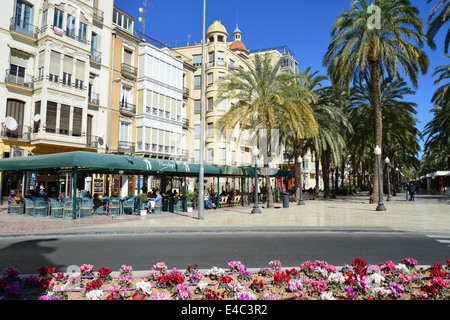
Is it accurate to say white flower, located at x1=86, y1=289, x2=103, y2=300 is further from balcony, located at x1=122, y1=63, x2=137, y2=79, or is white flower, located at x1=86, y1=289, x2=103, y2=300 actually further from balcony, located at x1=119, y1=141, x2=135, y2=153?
balcony, located at x1=122, y1=63, x2=137, y2=79

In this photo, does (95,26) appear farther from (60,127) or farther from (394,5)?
(394,5)

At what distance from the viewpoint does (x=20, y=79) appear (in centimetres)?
2359

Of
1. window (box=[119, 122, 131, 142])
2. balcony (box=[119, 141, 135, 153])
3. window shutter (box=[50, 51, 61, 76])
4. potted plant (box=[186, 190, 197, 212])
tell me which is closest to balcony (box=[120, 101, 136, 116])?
window (box=[119, 122, 131, 142])

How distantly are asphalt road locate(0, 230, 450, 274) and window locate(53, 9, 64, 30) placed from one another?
67.4ft

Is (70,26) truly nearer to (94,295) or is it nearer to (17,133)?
(17,133)

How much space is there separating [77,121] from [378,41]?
23.7 m

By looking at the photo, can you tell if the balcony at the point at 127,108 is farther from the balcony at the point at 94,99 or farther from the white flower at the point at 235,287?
the white flower at the point at 235,287

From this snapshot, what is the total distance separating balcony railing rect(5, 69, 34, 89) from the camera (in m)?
22.7

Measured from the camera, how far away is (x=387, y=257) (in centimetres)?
723

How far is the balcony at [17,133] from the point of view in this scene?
2214cm
